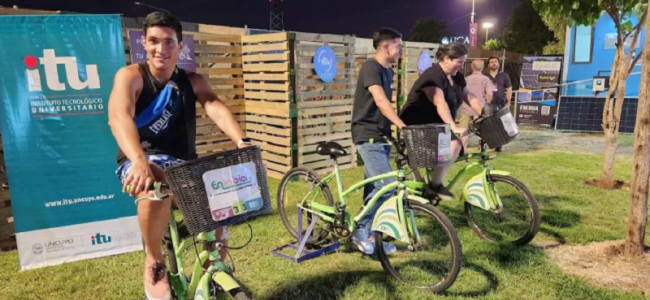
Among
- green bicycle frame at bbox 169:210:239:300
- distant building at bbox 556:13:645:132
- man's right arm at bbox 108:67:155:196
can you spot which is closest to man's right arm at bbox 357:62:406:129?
green bicycle frame at bbox 169:210:239:300

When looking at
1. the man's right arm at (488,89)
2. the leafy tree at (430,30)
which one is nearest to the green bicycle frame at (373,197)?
the man's right arm at (488,89)

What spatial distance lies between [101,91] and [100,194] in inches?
40.8

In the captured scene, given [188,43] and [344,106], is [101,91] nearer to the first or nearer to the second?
[188,43]

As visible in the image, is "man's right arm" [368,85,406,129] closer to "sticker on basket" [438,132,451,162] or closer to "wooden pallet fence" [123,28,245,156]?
"sticker on basket" [438,132,451,162]

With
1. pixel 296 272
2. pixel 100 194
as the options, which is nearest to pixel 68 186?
pixel 100 194

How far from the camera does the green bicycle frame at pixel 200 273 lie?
8.37 ft

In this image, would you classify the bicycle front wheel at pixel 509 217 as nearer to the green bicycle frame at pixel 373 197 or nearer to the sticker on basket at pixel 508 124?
the sticker on basket at pixel 508 124

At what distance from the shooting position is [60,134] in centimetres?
436

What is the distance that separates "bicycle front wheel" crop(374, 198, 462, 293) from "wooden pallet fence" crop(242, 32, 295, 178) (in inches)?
143

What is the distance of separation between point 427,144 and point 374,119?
0.75m

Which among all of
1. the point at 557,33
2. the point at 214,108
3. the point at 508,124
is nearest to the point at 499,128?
the point at 508,124

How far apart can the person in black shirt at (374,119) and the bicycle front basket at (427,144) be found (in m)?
0.47

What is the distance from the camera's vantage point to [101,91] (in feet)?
14.6

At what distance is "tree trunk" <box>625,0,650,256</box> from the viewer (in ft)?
13.5
